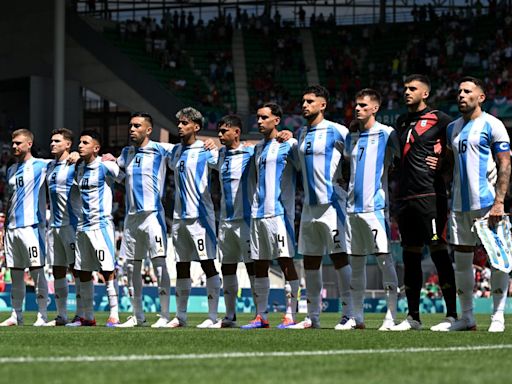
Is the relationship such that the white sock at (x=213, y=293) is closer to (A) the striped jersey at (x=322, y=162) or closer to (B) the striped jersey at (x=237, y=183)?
(B) the striped jersey at (x=237, y=183)

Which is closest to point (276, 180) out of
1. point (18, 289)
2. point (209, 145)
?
point (209, 145)

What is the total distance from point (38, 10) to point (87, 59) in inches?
104

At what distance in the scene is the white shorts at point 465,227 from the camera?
32.7 ft

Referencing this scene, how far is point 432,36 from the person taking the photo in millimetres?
41562

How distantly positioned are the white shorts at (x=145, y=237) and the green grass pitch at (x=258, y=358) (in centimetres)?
308

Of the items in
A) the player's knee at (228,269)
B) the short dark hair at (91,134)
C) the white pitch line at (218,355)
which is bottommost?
the white pitch line at (218,355)

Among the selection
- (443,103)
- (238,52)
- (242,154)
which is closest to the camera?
(242,154)

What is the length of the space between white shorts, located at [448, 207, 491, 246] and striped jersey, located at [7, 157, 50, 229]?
5657mm

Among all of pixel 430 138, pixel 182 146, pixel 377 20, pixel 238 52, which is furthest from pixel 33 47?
pixel 430 138

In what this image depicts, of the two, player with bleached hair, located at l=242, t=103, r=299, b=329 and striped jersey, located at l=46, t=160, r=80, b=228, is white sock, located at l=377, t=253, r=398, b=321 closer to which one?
player with bleached hair, located at l=242, t=103, r=299, b=329

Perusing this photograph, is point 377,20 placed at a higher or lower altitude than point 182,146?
higher

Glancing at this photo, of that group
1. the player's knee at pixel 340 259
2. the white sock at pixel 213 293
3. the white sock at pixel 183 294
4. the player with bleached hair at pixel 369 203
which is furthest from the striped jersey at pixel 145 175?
the player with bleached hair at pixel 369 203

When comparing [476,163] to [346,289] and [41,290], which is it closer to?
[346,289]

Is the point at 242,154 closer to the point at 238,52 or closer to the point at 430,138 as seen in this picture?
the point at 430,138
